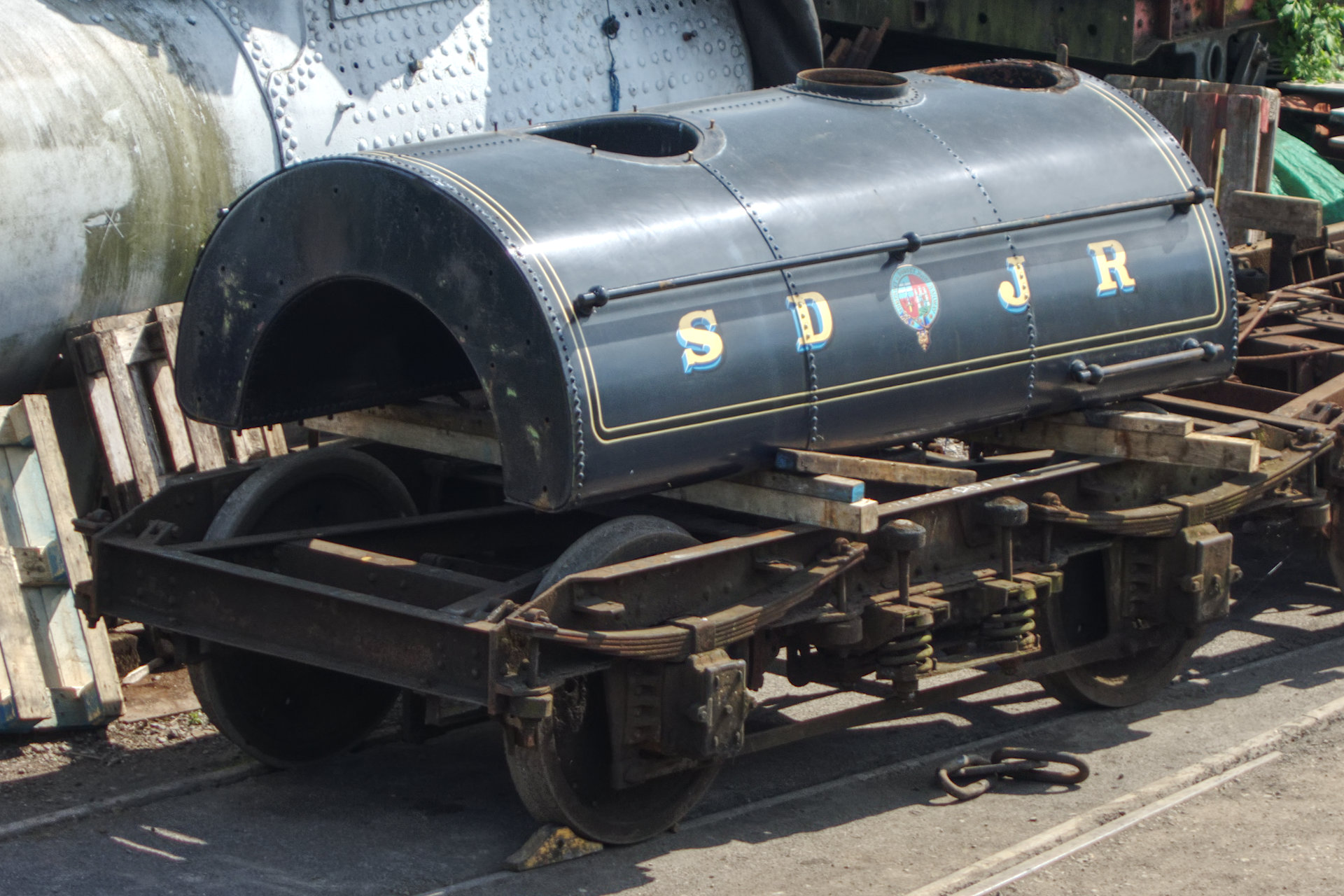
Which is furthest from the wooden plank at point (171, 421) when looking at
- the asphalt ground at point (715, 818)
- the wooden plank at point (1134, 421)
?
the wooden plank at point (1134, 421)

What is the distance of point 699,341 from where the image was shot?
6.02m

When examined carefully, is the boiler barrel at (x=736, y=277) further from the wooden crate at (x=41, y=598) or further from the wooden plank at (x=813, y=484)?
the wooden crate at (x=41, y=598)

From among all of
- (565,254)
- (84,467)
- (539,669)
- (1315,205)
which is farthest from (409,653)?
(1315,205)

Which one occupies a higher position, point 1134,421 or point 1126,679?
point 1134,421

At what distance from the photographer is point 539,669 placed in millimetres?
5676

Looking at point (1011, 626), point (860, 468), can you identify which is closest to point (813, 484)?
point (860, 468)

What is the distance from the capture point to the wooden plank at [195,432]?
8.21 m

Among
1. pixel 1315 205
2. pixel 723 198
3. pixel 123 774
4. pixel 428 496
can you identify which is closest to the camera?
pixel 723 198

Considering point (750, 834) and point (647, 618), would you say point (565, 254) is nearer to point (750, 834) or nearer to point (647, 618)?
point (647, 618)

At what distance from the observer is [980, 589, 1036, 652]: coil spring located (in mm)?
6891

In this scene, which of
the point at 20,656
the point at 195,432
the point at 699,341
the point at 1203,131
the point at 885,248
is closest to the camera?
the point at 699,341

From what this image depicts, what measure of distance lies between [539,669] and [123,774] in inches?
91.2

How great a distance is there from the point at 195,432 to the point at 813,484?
3.33 meters

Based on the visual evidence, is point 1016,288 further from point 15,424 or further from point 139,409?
point 15,424
